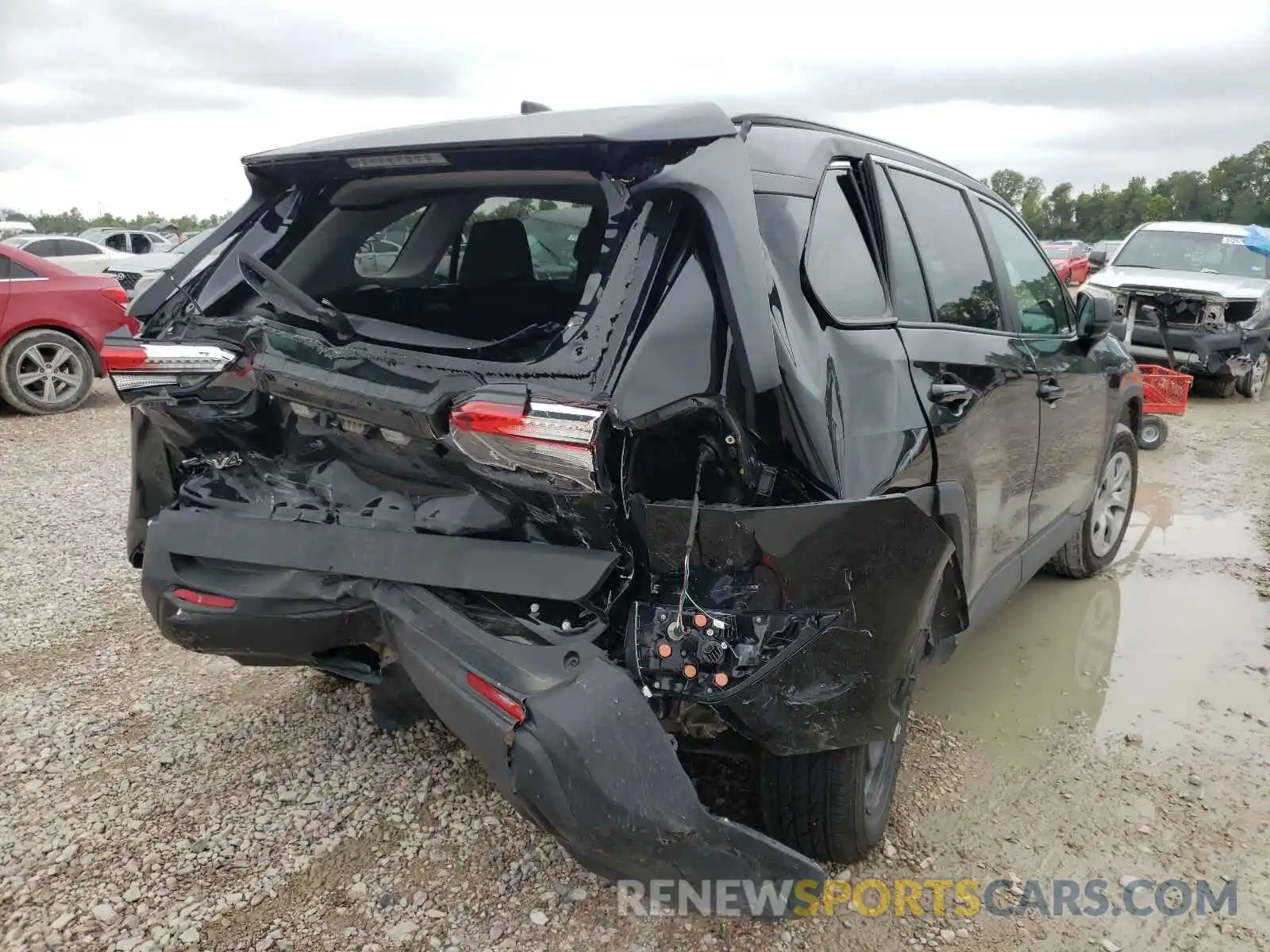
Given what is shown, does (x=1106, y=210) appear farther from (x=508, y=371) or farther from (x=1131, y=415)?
(x=508, y=371)

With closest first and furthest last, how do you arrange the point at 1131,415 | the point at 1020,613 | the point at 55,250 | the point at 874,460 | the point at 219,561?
the point at 874,460, the point at 219,561, the point at 1020,613, the point at 1131,415, the point at 55,250

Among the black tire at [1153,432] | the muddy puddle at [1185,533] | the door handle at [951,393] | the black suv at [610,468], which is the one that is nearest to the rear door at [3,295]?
the black suv at [610,468]

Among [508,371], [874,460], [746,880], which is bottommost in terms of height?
[746,880]

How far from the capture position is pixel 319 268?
274 centimetres

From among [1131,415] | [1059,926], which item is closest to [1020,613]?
[1131,415]

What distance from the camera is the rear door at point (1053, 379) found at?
3.36 m

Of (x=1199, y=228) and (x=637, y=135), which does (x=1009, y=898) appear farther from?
(x=1199, y=228)

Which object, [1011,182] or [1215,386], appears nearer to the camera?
[1215,386]

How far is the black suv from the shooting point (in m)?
1.85

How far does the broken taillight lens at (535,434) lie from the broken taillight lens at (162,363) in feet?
3.04

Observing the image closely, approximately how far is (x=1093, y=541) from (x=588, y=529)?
3515mm

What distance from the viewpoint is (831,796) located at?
7.64 ft

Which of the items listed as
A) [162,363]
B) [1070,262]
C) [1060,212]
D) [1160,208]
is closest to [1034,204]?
[1060,212]

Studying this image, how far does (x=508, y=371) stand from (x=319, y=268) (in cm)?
114
